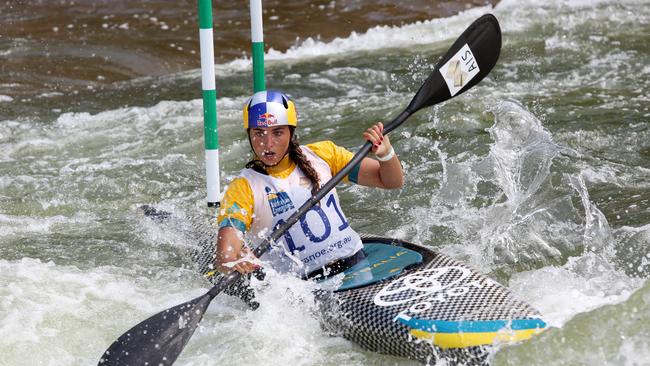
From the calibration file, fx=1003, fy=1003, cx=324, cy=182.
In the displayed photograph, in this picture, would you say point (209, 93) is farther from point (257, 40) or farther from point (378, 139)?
point (378, 139)

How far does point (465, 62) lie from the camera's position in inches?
199

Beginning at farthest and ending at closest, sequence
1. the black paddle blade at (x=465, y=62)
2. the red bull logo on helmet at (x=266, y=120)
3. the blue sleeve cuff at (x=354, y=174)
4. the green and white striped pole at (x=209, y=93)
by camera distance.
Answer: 1. the green and white striped pole at (x=209, y=93)
2. the black paddle blade at (x=465, y=62)
3. the blue sleeve cuff at (x=354, y=174)
4. the red bull logo on helmet at (x=266, y=120)

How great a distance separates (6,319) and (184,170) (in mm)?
2832

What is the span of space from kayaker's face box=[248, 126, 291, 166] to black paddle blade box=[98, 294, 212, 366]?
642 millimetres

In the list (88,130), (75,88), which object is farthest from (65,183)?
(75,88)

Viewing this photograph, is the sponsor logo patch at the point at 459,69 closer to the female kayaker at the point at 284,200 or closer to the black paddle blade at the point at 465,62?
the black paddle blade at the point at 465,62

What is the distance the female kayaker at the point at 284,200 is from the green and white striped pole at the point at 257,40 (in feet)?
5.17

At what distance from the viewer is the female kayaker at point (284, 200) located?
13.9ft

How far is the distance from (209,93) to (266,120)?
142cm

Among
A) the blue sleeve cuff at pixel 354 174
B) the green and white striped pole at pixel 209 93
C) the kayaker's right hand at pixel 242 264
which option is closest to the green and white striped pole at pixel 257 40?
the green and white striped pole at pixel 209 93

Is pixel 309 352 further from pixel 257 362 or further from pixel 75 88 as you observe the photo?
pixel 75 88

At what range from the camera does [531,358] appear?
365 cm

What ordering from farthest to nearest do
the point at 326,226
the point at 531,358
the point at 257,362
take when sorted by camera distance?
the point at 326,226, the point at 257,362, the point at 531,358

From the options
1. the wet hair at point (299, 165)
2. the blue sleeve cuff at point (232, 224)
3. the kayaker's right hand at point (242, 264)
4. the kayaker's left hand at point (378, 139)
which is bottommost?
the kayaker's right hand at point (242, 264)
